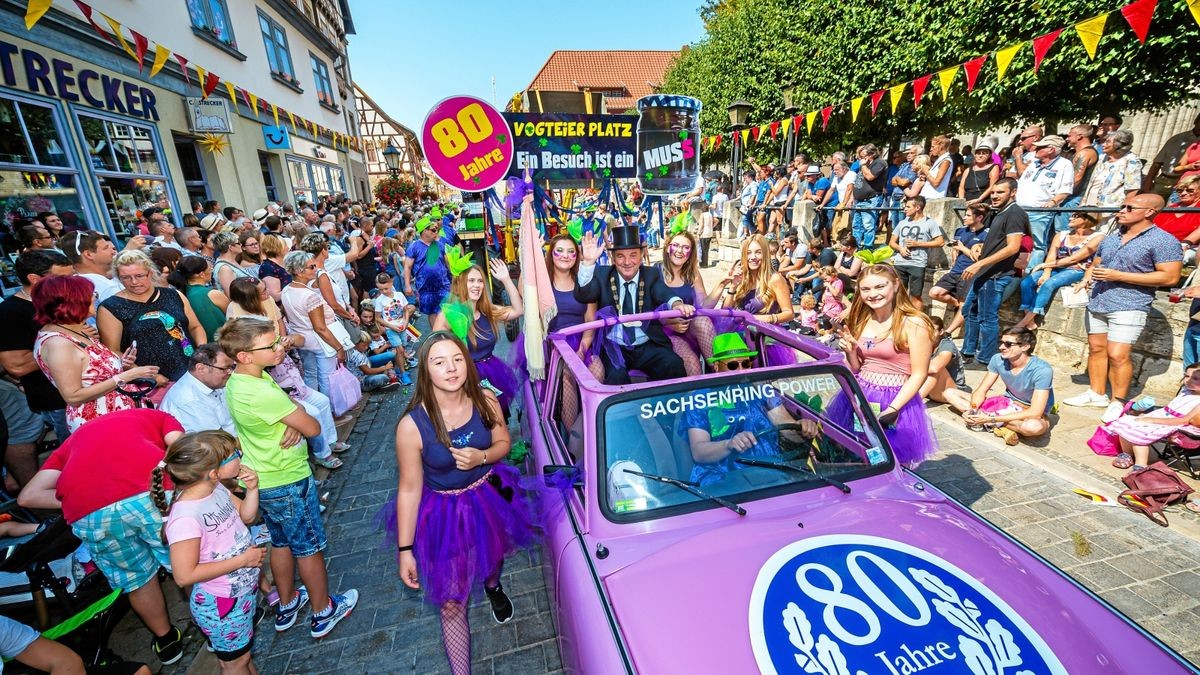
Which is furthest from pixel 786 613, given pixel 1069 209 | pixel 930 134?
pixel 930 134

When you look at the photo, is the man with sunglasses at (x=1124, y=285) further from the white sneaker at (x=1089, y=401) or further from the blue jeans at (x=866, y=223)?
the blue jeans at (x=866, y=223)

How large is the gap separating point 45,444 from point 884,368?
7247mm

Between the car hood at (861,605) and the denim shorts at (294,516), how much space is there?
2.07 metres

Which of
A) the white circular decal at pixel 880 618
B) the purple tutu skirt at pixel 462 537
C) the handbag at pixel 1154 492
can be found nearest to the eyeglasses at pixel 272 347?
the purple tutu skirt at pixel 462 537

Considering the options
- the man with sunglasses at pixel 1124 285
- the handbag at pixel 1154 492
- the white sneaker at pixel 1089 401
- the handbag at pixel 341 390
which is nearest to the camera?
the handbag at pixel 1154 492

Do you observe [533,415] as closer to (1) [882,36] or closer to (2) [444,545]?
(2) [444,545]

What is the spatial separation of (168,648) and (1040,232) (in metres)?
10.1

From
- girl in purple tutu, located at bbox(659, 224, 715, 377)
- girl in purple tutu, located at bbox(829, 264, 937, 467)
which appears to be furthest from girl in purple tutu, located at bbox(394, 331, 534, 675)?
girl in purple tutu, located at bbox(829, 264, 937, 467)

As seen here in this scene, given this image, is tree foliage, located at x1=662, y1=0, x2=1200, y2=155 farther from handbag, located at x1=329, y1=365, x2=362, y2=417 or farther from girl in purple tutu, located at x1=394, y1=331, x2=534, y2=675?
handbag, located at x1=329, y1=365, x2=362, y2=417

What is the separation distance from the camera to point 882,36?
1111 cm

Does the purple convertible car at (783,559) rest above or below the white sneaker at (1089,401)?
above

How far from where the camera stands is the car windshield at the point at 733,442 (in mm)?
2264

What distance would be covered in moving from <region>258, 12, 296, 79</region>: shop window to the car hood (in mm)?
19251

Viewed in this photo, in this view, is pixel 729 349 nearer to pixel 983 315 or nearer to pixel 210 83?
pixel 983 315
